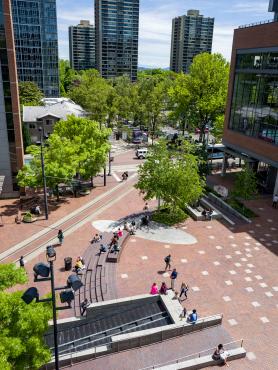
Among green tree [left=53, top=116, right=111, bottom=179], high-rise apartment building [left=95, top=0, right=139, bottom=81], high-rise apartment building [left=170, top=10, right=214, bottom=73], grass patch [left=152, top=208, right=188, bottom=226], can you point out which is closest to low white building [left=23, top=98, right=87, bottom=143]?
green tree [left=53, top=116, right=111, bottom=179]

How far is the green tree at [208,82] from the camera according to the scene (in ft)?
170

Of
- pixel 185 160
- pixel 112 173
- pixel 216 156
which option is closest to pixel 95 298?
pixel 185 160

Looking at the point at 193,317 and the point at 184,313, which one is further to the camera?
the point at 184,313

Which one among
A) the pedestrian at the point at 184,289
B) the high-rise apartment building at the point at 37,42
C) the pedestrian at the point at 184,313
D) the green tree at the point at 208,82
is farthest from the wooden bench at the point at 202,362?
the high-rise apartment building at the point at 37,42

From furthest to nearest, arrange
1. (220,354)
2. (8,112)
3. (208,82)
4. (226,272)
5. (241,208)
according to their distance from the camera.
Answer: (208,82) < (8,112) < (241,208) < (226,272) < (220,354)

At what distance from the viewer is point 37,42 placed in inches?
4377

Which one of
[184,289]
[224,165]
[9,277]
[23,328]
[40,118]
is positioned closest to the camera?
[23,328]

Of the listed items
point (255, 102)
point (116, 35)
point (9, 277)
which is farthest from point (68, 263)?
point (116, 35)

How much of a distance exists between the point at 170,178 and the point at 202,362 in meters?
17.6

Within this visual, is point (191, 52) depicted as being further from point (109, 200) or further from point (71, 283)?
point (71, 283)

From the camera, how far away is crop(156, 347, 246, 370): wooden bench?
1597cm

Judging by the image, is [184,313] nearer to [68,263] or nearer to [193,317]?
[193,317]

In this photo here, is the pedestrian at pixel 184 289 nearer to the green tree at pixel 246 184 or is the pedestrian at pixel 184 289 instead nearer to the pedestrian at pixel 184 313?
the pedestrian at pixel 184 313

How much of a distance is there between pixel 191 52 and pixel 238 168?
515 ft
